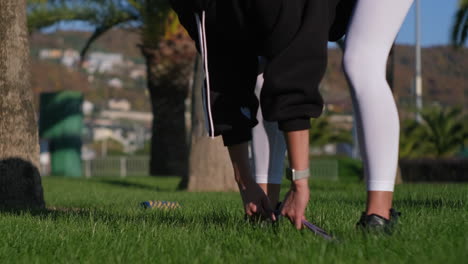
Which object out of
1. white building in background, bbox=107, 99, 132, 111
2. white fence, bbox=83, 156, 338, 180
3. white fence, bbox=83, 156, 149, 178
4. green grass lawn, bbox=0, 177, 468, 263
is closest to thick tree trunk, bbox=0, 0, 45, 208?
green grass lawn, bbox=0, 177, 468, 263

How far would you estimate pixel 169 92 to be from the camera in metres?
20.3

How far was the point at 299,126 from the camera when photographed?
290 centimetres

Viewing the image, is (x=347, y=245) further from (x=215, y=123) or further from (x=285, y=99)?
(x=215, y=123)

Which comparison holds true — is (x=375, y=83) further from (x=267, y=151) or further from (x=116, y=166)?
(x=116, y=166)

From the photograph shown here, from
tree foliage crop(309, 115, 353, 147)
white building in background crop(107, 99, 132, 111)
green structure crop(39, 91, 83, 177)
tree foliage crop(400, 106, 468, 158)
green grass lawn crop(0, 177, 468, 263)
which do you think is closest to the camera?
green grass lawn crop(0, 177, 468, 263)

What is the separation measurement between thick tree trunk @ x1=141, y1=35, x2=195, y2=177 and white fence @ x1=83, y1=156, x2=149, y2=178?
38.1ft

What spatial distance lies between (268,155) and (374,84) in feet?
2.66

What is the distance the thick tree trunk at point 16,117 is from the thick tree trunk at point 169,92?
1358 centimetres

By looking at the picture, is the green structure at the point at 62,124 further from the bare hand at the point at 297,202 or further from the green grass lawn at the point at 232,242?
the bare hand at the point at 297,202

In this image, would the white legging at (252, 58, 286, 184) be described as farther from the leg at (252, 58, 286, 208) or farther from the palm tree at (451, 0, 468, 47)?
the palm tree at (451, 0, 468, 47)

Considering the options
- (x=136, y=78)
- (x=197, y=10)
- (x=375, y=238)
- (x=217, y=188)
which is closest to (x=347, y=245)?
(x=375, y=238)

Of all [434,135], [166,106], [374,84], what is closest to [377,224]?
[374,84]

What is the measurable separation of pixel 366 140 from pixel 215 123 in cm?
67

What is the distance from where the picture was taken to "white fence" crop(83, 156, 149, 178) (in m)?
32.0
